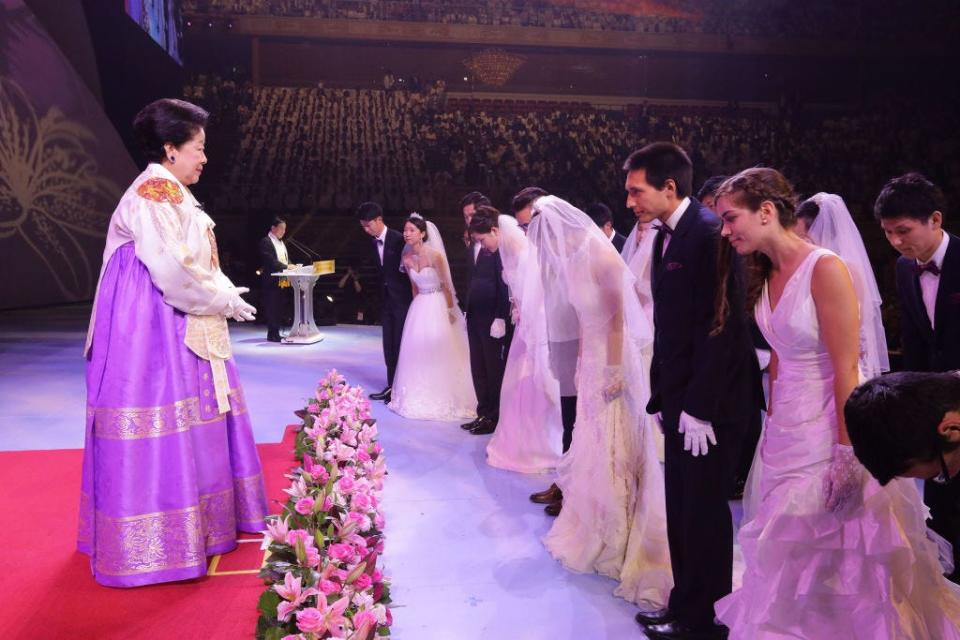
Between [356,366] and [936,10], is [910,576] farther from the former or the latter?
[936,10]

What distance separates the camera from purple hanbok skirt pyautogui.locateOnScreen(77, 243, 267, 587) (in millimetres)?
2652

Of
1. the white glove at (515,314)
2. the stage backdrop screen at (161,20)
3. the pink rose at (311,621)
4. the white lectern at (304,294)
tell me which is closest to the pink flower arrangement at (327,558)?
the pink rose at (311,621)

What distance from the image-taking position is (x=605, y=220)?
4.99 meters

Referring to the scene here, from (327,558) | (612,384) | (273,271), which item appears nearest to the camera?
(327,558)

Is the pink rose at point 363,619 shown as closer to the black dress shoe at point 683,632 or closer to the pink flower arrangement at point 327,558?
the pink flower arrangement at point 327,558

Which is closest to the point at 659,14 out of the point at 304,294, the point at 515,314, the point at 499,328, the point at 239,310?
the point at 304,294

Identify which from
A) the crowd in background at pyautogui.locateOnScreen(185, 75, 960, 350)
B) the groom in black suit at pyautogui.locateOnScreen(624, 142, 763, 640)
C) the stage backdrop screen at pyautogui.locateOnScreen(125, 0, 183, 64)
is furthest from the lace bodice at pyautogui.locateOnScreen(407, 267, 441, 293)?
the stage backdrop screen at pyautogui.locateOnScreen(125, 0, 183, 64)

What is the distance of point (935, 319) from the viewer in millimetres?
2668

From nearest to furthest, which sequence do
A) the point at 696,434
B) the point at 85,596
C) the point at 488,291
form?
the point at 696,434, the point at 85,596, the point at 488,291

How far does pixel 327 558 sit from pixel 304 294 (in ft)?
26.3

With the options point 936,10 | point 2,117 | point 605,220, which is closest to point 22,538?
point 605,220

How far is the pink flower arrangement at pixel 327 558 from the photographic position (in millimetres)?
1826

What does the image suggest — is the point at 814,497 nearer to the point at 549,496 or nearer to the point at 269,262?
the point at 549,496

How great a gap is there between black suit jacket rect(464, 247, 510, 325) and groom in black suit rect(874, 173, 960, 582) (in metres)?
2.56
